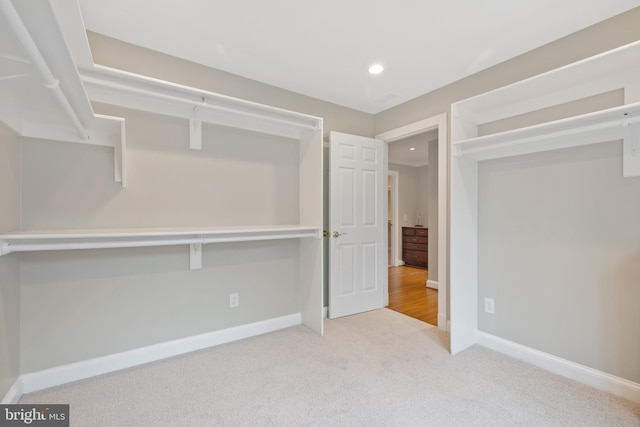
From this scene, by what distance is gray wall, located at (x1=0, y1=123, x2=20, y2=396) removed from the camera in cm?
155

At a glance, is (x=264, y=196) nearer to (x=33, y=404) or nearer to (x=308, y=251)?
(x=308, y=251)

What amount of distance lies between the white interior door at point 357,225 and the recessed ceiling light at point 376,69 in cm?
74

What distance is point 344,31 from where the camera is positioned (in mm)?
1980

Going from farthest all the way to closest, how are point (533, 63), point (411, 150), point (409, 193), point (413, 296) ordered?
point (409, 193) < point (411, 150) < point (413, 296) < point (533, 63)

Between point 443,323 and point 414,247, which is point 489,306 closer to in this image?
point 443,323

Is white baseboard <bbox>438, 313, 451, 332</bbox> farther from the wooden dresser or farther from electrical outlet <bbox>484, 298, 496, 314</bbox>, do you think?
the wooden dresser

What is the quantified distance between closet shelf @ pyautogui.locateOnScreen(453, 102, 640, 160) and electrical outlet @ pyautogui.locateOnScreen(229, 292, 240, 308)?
2272mm

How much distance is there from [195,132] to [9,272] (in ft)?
4.75

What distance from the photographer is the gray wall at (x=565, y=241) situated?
1.78m

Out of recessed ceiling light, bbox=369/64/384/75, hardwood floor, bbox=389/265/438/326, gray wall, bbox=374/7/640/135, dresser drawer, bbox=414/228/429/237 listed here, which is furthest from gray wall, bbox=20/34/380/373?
dresser drawer, bbox=414/228/429/237

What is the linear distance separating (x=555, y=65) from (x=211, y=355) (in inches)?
137

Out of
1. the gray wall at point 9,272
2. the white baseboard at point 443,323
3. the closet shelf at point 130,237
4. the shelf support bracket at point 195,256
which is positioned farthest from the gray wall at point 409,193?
the gray wall at point 9,272

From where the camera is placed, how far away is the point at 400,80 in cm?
271

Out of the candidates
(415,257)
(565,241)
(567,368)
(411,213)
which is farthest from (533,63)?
(411,213)
